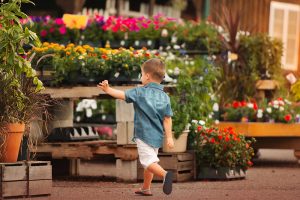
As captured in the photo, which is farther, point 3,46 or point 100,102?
point 100,102

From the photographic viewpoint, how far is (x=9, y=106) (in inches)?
331

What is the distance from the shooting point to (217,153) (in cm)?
1065

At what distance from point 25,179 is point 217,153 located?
285cm

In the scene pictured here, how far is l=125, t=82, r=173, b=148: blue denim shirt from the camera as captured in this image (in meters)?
8.75

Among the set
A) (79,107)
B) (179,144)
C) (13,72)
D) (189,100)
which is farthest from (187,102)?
(79,107)

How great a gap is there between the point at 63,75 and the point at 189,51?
13.5ft

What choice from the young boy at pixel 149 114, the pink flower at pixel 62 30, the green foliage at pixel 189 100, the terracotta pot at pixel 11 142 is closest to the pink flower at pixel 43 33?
the pink flower at pixel 62 30

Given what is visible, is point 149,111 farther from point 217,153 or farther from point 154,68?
point 217,153

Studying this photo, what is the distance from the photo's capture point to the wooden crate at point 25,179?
8234 millimetres

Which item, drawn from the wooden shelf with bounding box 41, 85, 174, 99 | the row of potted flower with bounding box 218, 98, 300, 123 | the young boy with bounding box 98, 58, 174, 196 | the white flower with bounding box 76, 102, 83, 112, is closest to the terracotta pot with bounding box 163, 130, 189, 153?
the wooden shelf with bounding box 41, 85, 174, 99

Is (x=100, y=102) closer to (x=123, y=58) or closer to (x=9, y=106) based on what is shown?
(x=123, y=58)

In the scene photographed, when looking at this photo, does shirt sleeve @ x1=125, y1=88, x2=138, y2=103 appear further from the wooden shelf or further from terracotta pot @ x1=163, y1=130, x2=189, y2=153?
terracotta pot @ x1=163, y1=130, x2=189, y2=153

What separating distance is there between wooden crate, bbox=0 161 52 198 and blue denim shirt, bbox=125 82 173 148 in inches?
33.9

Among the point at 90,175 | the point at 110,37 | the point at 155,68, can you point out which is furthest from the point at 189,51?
the point at 155,68
